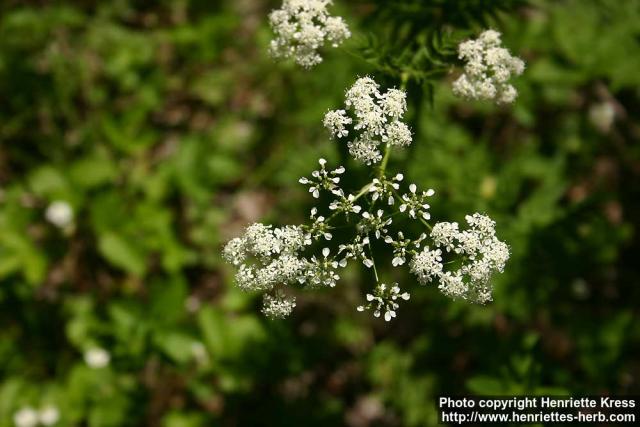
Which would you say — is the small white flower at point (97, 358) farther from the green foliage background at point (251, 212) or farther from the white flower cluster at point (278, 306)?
the white flower cluster at point (278, 306)

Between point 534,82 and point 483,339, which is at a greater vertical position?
point 534,82

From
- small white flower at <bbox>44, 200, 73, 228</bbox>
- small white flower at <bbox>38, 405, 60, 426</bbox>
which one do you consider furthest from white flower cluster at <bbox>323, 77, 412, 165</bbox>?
small white flower at <bbox>38, 405, 60, 426</bbox>

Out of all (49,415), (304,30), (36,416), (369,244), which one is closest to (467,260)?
(369,244)

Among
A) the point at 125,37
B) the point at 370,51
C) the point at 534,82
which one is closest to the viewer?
the point at 370,51

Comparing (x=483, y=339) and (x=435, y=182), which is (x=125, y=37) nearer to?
(x=435, y=182)

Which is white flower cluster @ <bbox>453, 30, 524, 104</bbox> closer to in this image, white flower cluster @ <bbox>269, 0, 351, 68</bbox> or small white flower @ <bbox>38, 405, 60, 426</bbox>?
white flower cluster @ <bbox>269, 0, 351, 68</bbox>

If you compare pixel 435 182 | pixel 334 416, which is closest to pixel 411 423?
pixel 334 416
